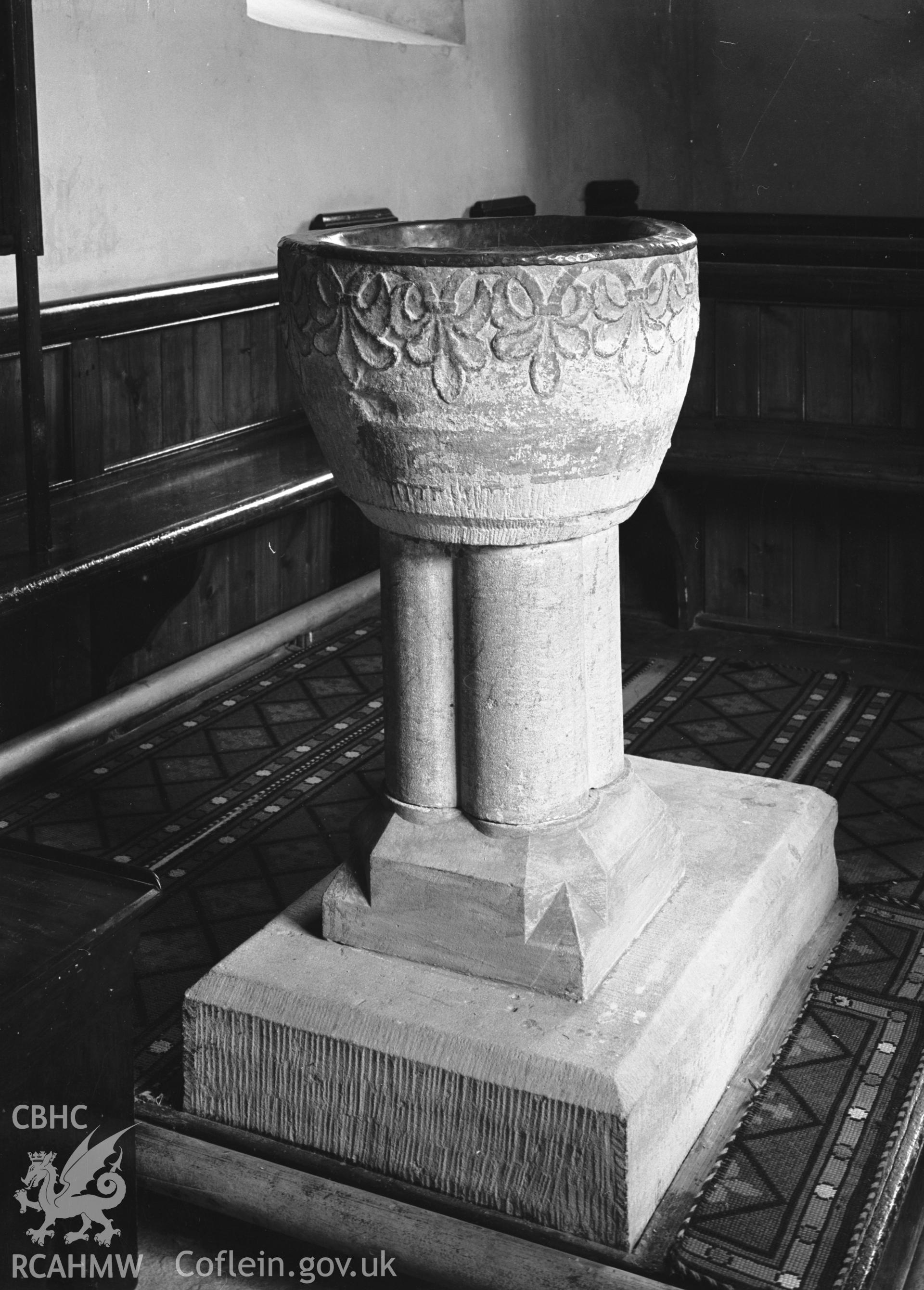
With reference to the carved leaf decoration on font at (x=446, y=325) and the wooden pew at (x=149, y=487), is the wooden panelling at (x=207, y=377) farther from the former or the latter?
the carved leaf decoration on font at (x=446, y=325)

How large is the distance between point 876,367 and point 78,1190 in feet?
10.1

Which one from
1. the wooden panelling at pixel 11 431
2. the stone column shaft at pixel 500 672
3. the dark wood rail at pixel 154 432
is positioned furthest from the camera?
the wooden panelling at pixel 11 431

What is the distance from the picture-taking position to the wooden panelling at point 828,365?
4176mm

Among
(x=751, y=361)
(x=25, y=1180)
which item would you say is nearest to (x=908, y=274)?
(x=751, y=361)

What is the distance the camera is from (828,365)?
13.9 ft

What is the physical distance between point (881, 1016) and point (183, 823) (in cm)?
148

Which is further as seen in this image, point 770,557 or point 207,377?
point 770,557

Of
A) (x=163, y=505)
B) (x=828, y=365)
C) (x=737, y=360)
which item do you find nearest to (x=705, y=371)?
(x=737, y=360)

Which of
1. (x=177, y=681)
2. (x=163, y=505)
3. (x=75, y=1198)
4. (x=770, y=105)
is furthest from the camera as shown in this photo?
(x=770, y=105)

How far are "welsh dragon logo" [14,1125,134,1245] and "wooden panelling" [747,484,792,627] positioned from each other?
290cm

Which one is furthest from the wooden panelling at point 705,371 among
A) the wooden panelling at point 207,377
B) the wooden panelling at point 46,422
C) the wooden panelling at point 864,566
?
the wooden panelling at point 46,422

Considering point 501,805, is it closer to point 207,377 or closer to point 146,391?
point 146,391

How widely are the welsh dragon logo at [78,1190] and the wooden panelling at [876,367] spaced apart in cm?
295

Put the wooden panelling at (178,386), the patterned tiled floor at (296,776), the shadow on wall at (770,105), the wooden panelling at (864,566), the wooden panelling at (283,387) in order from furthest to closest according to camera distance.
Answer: the shadow on wall at (770,105) < the wooden panelling at (283,387) < the wooden panelling at (864,566) < the wooden panelling at (178,386) < the patterned tiled floor at (296,776)
